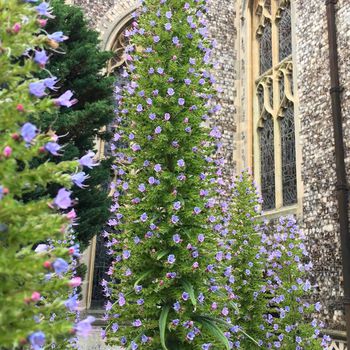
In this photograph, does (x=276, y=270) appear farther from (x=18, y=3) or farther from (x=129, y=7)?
(x=129, y=7)

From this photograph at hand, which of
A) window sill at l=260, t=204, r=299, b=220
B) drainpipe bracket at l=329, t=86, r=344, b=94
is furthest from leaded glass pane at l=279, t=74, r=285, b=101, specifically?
window sill at l=260, t=204, r=299, b=220

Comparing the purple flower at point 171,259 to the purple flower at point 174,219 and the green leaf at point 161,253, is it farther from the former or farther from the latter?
the purple flower at point 174,219

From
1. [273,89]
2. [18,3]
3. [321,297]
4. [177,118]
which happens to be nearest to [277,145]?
[273,89]

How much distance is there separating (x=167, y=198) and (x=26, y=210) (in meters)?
1.96

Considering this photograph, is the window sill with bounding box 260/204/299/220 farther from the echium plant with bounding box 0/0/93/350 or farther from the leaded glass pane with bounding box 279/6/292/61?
the echium plant with bounding box 0/0/93/350

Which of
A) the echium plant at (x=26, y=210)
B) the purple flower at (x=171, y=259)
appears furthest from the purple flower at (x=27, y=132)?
the purple flower at (x=171, y=259)

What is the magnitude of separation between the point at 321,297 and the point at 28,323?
21.4ft

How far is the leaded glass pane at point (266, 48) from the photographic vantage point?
34.6ft

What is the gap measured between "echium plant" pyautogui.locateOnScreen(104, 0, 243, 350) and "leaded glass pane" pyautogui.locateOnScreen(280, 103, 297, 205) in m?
5.23

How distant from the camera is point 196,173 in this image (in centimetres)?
364

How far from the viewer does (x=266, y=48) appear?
422 inches

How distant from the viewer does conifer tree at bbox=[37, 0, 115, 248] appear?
650cm

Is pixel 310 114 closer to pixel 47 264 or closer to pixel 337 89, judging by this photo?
pixel 337 89

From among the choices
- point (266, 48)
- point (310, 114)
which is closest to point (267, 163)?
point (310, 114)
